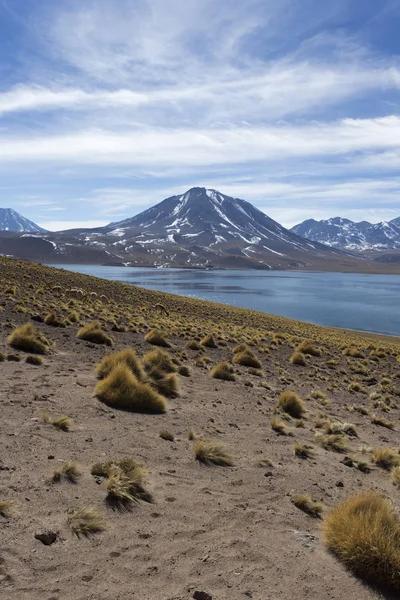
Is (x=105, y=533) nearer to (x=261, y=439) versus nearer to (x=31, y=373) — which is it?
(x=261, y=439)

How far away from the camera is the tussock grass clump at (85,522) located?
4801 mm

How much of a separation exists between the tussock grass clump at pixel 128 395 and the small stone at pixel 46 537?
15.7 feet

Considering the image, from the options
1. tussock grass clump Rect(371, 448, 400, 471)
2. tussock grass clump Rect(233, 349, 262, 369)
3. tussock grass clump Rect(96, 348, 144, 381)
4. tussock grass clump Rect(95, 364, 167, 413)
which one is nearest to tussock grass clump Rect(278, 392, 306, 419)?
tussock grass clump Rect(371, 448, 400, 471)

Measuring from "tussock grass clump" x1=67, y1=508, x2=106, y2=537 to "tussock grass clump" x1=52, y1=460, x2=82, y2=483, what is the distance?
73cm

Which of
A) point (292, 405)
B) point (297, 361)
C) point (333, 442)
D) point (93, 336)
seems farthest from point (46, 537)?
point (297, 361)

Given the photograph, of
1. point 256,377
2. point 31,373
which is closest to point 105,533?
point 31,373

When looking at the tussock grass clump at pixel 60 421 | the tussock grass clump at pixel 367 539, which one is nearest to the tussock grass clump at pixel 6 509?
the tussock grass clump at pixel 60 421

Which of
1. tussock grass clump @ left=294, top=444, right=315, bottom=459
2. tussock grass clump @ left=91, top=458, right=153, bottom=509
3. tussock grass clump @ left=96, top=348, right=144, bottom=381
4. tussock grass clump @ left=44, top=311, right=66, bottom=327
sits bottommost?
tussock grass clump @ left=294, top=444, right=315, bottom=459

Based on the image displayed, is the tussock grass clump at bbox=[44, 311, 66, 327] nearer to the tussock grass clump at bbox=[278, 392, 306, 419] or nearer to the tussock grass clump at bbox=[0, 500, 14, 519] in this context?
the tussock grass clump at bbox=[278, 392, 306, 419]

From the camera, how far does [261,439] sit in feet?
30.3

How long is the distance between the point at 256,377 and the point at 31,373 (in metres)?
8.27

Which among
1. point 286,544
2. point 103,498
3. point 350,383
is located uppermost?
point 103,498

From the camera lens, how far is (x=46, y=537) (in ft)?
14.9

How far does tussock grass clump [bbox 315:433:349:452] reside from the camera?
9.55 metres
